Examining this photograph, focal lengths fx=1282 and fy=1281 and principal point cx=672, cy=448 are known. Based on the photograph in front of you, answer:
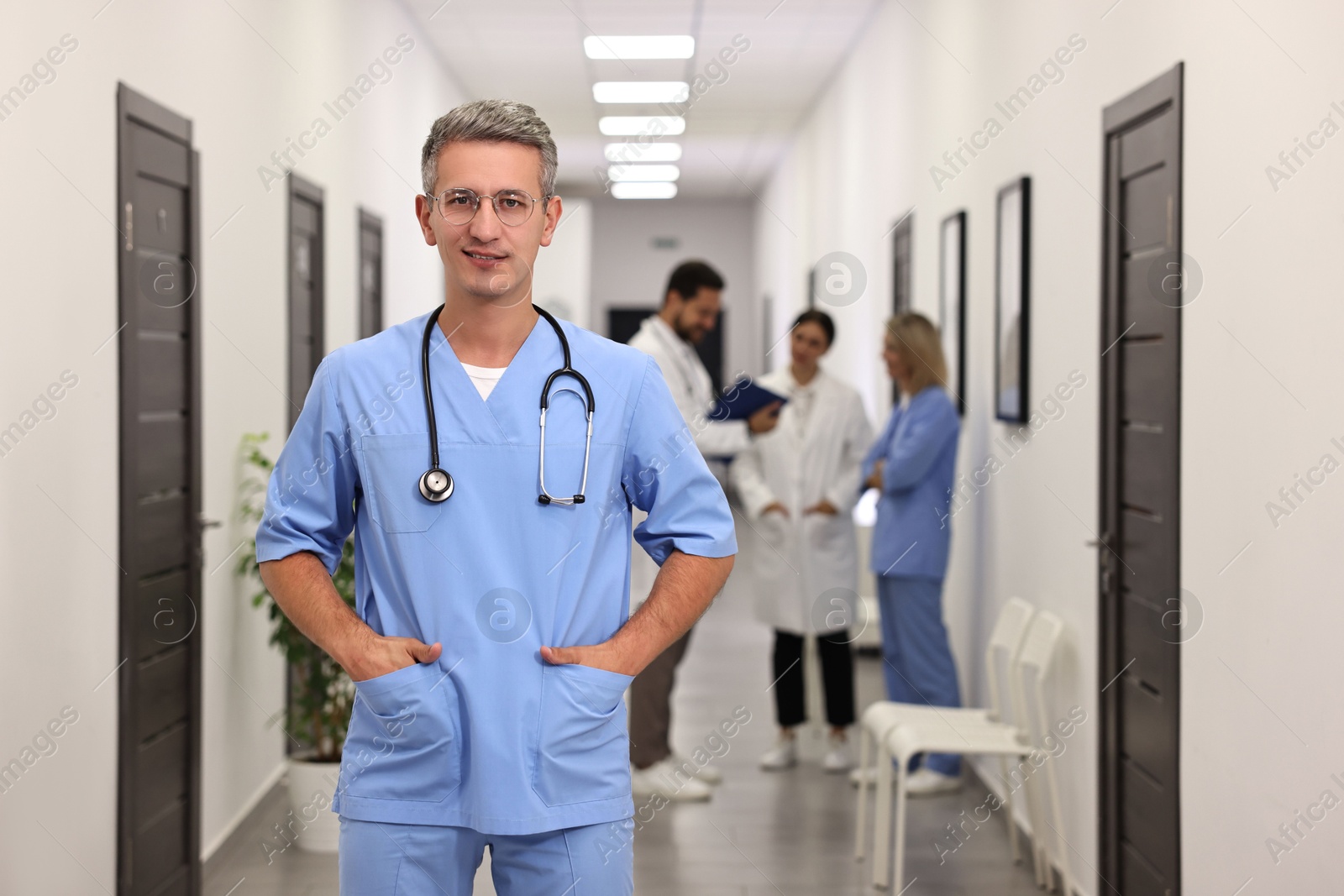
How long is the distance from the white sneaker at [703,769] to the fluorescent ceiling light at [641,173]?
300 inches

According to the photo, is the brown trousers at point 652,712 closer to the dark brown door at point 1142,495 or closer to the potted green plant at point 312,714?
the potted green plant at point 312,714

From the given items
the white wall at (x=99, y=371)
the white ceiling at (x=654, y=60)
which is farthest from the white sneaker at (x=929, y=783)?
the white ceiling at (x=654, y=60)

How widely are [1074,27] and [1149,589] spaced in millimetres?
1458

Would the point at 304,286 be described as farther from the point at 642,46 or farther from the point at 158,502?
the point at 642,46

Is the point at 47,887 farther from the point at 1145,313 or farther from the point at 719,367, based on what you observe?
the point at 719,367

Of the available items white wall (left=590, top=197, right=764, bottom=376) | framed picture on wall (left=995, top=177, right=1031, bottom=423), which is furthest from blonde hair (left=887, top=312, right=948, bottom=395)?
white wall (left=590, top=197, right=764, bottom=376)

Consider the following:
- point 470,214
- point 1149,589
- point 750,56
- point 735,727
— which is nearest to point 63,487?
point 470,214

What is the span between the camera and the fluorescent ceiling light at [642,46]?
638cm

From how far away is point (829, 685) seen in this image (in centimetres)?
452

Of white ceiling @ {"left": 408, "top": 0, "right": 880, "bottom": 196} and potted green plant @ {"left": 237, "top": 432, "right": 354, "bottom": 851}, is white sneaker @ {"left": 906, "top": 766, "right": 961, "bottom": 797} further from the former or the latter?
white ceiling @ {"left": 408, "top": 0, "right": 880, "bottom": 196}

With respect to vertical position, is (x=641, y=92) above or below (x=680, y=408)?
above

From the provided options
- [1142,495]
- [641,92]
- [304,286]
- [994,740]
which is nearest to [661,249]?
[641,92]

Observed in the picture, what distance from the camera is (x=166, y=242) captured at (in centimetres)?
309

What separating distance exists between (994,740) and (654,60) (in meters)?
4.61
